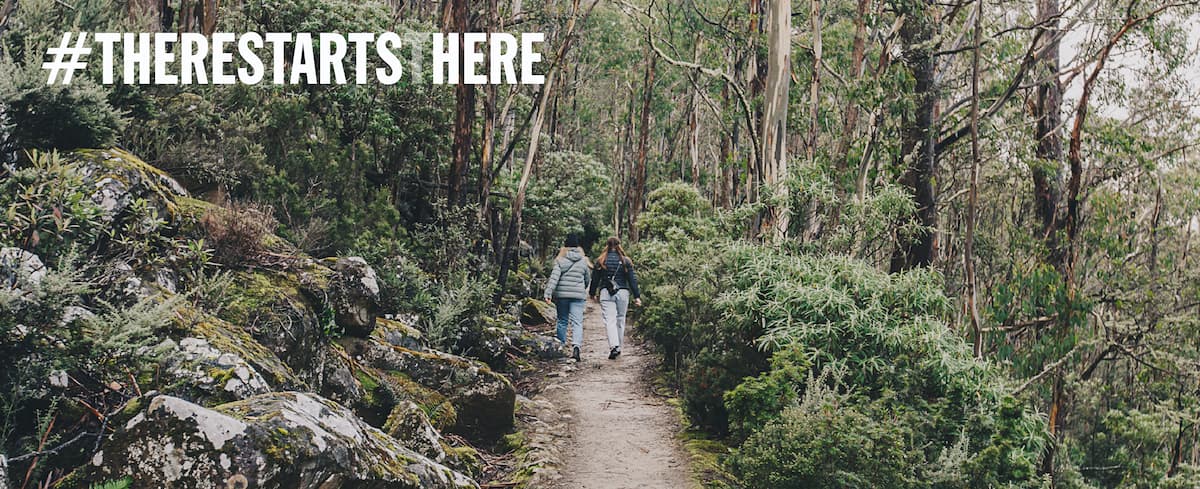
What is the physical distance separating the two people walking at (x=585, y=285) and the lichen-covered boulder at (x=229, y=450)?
24.1 ft

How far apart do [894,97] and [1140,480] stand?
1387 centimetres

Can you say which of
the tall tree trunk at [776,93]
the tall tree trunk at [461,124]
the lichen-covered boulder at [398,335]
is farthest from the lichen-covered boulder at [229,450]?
the tall tree trunk at [461,124]

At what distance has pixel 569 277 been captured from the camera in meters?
11.8

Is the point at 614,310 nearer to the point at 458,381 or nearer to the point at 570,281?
the point at 570,281

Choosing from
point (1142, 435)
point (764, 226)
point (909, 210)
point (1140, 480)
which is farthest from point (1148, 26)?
point (1140, 480)

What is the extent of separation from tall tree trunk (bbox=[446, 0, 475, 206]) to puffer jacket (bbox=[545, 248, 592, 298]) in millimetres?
2660

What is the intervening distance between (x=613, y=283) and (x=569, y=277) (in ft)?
2.01

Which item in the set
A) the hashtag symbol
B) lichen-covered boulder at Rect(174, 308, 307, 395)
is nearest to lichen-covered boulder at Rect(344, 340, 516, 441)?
lichen-covered boulder at Rect(174, 308, 307, 395)

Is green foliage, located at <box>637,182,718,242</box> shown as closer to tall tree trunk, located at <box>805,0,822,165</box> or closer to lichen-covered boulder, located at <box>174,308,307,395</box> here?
tall tree trunk, located at <box>805,0,822,165</box>

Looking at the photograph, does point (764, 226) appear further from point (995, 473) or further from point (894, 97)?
point (995, 473)

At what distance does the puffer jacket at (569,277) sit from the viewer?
38.7ft

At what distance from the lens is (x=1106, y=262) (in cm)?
1819

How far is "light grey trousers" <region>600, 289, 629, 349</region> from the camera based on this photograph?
11.9 metres

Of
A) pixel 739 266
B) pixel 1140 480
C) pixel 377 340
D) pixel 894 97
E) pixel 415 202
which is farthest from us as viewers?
pixel 1140 480
